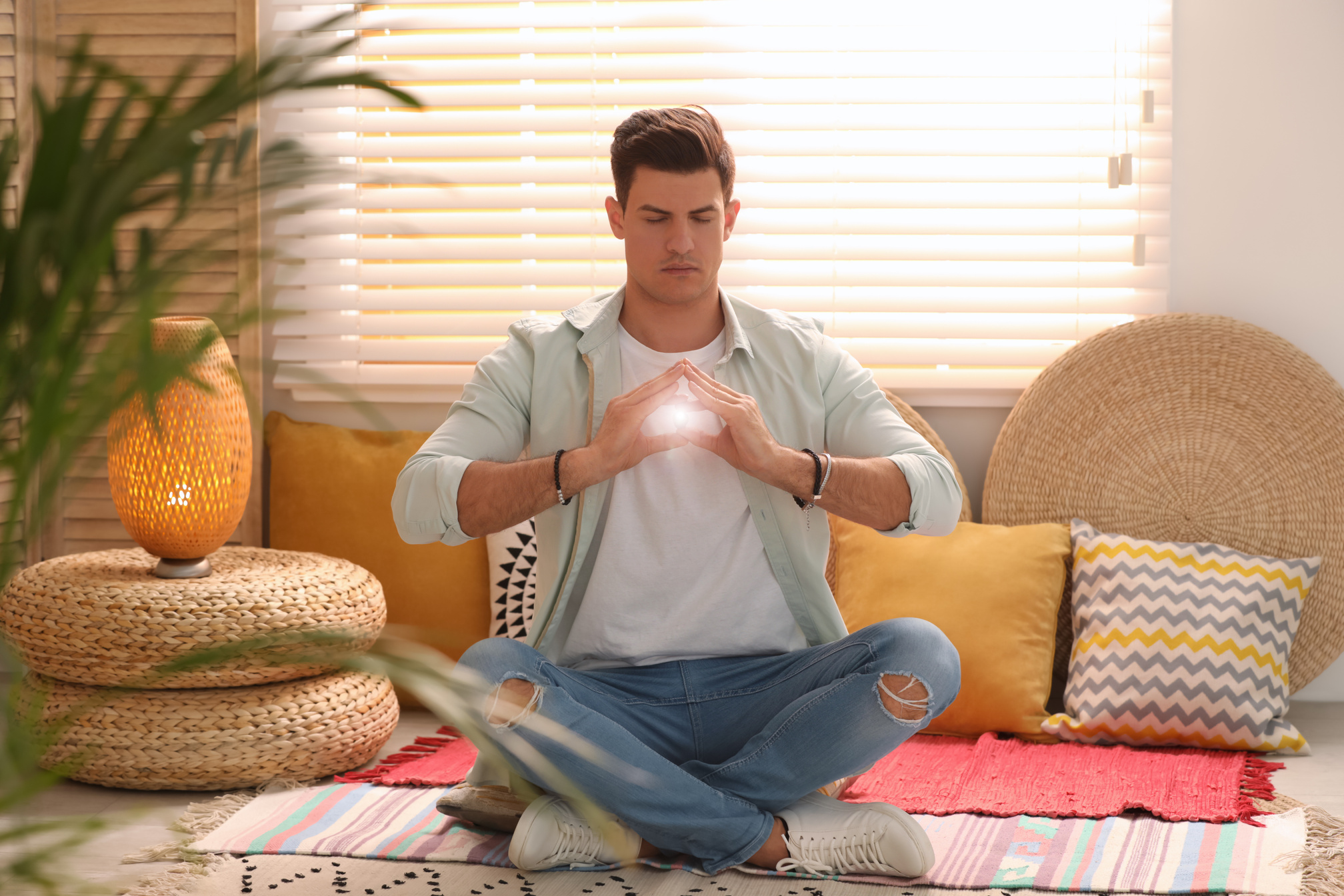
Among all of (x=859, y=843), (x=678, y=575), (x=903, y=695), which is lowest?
(x=859, y=843)

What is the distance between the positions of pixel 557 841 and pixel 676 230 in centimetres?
104

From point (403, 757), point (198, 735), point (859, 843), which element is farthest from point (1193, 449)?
point (198, 735)

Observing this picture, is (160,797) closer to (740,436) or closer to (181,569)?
(181,569)

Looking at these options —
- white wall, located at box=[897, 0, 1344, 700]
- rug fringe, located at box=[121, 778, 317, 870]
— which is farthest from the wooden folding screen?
white wall, located at box=[897, 0, 1344, 700]

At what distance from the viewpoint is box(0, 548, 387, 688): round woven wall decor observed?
220 cm

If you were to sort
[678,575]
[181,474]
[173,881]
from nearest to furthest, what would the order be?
[173,881] < [678,575] < [181,474]

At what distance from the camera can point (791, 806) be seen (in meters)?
1.94

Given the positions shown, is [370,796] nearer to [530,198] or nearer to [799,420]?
[799,420]

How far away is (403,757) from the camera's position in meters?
2.49

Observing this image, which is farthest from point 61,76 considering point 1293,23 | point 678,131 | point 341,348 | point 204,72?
point 1293,23

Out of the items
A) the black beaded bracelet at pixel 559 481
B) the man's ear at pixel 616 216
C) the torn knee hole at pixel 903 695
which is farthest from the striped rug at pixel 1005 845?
the man's ear at pixel 616 216

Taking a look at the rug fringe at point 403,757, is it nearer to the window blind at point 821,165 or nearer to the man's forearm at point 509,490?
the man's forearm at point 509,490

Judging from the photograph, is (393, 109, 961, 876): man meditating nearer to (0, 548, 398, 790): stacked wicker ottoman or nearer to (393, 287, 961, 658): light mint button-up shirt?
(393, 287, 961, 658): light mint button-up shirt

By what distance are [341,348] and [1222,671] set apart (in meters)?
2.18
